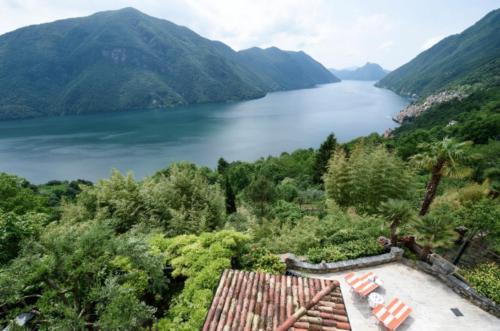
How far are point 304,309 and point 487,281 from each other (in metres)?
6.38

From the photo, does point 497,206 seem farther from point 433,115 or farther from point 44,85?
point 44,85

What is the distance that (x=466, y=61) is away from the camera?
120 meters

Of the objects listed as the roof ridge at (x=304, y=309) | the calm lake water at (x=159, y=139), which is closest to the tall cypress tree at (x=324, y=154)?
the roof ridge at (x=304, y=309)

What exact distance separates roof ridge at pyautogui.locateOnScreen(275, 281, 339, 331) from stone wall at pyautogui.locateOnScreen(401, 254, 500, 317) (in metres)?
5.07

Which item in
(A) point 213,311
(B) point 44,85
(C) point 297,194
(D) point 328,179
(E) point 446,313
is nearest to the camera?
(A) point 213,311

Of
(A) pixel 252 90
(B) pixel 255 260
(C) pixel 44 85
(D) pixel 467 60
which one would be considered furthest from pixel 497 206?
(C) pixel 44 85

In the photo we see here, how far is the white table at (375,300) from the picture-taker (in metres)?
6.63

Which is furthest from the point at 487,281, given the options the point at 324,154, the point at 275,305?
the point at 324,154

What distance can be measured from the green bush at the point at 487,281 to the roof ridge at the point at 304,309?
5.30 metres

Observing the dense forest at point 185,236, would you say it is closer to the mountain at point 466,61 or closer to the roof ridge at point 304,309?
the roof ridge at point 304,309

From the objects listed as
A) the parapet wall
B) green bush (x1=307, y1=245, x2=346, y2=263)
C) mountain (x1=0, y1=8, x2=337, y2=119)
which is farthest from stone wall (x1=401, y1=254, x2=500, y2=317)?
mountain (x1=0, y1=8, x2=337, y2=119)

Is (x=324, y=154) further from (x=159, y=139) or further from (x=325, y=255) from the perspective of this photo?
(x=159, y=139)

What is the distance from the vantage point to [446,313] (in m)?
6.64

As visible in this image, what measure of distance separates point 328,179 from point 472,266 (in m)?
7.61
